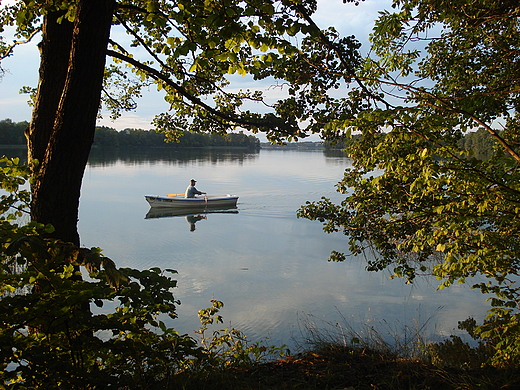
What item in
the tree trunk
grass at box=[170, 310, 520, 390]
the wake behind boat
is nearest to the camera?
grass at box=[170, 310, 520, 390]

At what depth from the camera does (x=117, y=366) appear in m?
2.74

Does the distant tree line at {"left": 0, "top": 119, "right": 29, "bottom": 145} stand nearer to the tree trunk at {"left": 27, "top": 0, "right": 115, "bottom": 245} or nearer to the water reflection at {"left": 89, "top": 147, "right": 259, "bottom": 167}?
the water reflection at {"left": 89, "top": 147, "right": 259, "bottom": 167}

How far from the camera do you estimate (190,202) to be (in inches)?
851

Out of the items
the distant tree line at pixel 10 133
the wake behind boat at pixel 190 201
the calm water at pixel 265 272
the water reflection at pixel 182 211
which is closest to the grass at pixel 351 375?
the calm water at pixel 265 272

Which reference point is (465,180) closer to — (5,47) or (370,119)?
(370,119)

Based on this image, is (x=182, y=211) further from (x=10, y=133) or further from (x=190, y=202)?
(x=10, y=133)

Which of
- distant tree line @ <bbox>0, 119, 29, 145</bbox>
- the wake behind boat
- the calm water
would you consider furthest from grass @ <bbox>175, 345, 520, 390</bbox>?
distant tree line @ <bbox>0, 119, 29, 145</bbox>

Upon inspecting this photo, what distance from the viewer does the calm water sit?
315 inches

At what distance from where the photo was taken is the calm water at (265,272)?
7992mm

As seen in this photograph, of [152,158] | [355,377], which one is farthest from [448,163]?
[152,158]

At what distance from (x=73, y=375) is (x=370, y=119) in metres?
3.02

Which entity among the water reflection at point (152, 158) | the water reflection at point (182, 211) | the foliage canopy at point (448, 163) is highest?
the foliage canopy at point (448, 163)

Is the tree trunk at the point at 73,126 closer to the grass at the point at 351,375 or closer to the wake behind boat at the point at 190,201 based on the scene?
the grass at the point at 351,375

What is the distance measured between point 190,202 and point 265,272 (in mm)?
11025
